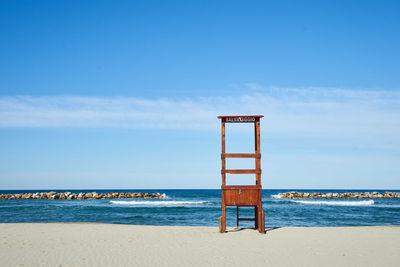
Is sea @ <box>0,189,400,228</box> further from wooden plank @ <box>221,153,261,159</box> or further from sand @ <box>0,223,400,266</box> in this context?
wooden plank @ <box>221,153,261,159</box>

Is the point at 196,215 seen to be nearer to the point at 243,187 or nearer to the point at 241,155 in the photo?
the point at 243,187

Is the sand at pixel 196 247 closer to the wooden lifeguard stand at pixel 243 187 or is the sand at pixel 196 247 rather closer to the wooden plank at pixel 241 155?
the wooden lifeguard stand at pixel 243 187

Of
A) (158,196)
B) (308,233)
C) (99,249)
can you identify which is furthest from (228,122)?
(158,196)

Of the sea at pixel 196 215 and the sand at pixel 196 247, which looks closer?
the sand at pixel 196 247

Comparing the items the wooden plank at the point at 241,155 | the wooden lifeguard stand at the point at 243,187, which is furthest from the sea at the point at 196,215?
the wooden plank at the point at 241,155

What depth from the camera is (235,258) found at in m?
9.52

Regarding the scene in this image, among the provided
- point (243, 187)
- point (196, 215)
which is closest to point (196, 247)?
point (243, 187)

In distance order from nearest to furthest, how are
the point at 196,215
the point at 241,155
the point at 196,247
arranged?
the point at 196,247
the point at 241,155
the point at 196,215

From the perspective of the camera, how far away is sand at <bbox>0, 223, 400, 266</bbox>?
9.20 meters

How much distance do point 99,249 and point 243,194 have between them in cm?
573

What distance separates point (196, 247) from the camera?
11.2m

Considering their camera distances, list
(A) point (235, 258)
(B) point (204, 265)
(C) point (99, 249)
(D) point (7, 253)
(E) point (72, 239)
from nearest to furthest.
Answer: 1. (B) point (204, 265)
2. (A) point (235, 258)
3. (D) point (7, 253)
4. (C) point (99, 249)
5. (E) point (72, 239)

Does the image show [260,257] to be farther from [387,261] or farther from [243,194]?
[243,194]

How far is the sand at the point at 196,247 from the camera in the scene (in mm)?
9195
